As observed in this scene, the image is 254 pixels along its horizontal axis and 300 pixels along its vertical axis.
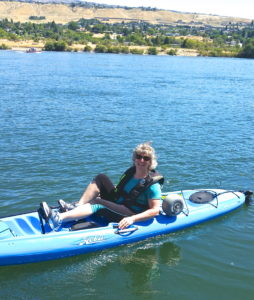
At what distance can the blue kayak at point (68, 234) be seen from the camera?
6723 mm

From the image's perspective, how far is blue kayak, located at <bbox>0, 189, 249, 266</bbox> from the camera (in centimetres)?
672

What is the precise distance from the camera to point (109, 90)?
27984mm

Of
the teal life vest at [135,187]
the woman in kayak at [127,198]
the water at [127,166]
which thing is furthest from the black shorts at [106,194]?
the water at [127,166]

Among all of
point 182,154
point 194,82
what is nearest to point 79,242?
point 182,154

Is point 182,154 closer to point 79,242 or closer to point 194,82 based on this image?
point 79,242

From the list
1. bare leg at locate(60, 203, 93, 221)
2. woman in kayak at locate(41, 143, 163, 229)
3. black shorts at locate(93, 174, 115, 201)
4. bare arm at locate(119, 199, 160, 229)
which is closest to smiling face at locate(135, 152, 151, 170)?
woman in kayak at locate(41, 143, 163, 229)

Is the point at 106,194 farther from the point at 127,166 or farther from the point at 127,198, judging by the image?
the point at 127,166

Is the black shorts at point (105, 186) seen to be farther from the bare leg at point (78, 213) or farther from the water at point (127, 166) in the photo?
the water at point (127, 166)

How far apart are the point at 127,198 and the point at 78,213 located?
94cm

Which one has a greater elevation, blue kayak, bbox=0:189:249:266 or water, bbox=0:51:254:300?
blue kayak, bbox=0:189:249:266

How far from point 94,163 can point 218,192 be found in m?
4.07

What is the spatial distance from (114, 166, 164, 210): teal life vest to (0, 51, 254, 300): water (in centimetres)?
95

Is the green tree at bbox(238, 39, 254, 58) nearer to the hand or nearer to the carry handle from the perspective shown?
the carry handle

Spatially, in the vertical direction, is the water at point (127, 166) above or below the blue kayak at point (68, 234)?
below
